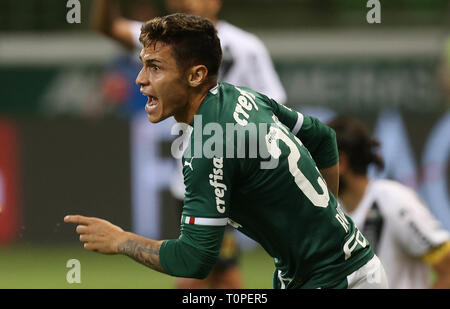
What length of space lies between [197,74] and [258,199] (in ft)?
1.80

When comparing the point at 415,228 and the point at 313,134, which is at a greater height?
the point at 313,134

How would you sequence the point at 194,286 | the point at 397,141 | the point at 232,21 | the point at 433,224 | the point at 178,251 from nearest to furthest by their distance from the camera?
1. the point at 178,251
2. the point at 433,224
3. the point at 194,286
4. the point at 397,141
5. the point at 232,21

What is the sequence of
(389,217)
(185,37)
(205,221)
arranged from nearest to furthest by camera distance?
1. (205,221)
2. (185,37)
3. (389,217)

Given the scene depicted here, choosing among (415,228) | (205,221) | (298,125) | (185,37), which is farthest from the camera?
(415,228)

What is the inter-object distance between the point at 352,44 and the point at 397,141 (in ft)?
14.0

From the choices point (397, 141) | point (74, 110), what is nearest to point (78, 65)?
point (74, 110)

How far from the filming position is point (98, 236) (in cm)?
382

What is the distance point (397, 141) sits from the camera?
1009cm

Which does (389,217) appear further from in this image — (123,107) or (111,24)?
(123,107)

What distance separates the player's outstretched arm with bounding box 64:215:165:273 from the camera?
149 inches

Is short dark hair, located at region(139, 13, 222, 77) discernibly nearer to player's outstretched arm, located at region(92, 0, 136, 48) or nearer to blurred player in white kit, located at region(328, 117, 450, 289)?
blurred player in white kit, located at region(328, 117, 450, 289)

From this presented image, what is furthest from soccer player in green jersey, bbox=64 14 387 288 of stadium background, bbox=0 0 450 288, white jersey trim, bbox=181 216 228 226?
stadium background, bbox=0 0 450 288
